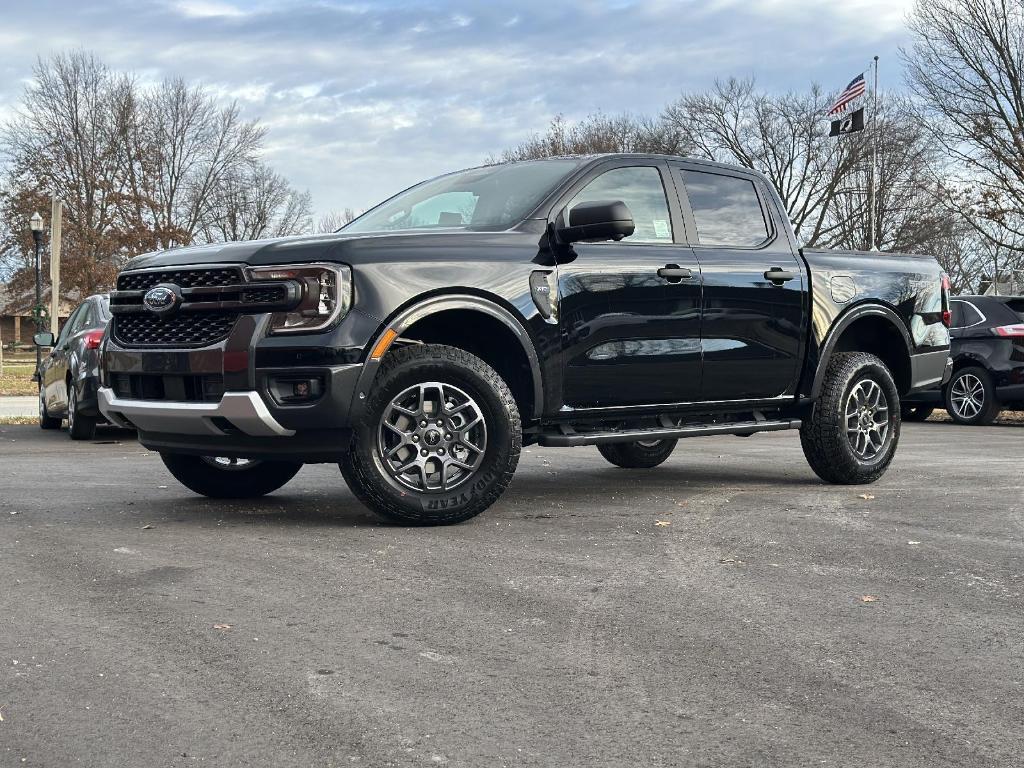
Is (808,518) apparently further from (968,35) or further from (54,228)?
(968,35)

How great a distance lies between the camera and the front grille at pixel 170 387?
6051 mm

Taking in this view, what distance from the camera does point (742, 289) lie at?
7625 mm

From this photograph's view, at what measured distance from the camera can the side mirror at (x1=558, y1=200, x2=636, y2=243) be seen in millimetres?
6562

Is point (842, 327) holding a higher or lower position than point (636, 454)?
higher

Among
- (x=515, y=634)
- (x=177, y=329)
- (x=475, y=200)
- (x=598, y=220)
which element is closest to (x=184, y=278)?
(x=177, y=329)

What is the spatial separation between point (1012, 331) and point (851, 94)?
1804 cm

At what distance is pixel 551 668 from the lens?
3.80 meters

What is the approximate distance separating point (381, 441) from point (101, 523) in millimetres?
1525

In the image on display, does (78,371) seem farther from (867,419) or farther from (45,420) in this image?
(867,419)

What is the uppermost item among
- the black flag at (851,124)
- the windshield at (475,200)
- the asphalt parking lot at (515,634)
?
the black flag at (851,124)

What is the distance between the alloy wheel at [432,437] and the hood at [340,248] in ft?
2.18

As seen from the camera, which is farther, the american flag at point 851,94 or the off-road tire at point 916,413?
the american flag at point 851,94

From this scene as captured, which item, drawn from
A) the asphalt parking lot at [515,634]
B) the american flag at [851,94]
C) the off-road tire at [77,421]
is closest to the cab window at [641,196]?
the asphalt parking lot at [515,634]

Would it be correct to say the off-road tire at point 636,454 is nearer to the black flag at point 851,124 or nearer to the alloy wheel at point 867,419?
the alloy wheel at point 867,419
